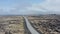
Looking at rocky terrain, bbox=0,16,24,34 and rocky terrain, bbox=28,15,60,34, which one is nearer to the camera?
rocky terrain, bbox=0,16,24,34

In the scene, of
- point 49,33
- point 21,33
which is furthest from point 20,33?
point 49,33

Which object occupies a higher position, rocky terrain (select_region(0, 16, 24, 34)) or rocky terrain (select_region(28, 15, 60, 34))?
rocky terrain (select_region(0, 16, 24, 34))

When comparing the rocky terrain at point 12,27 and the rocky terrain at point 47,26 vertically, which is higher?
the rocky terrain at point 12,27

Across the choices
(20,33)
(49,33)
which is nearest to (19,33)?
(20,33)

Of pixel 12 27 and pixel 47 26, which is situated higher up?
pixel 12 27

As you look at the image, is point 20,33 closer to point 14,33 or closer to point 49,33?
point 14,33

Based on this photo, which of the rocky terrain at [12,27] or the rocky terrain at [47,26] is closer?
the rocky terrain at [12,27]

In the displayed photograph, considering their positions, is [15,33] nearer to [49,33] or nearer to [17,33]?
[17,33]

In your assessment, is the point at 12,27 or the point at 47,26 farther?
the point at 47,26
